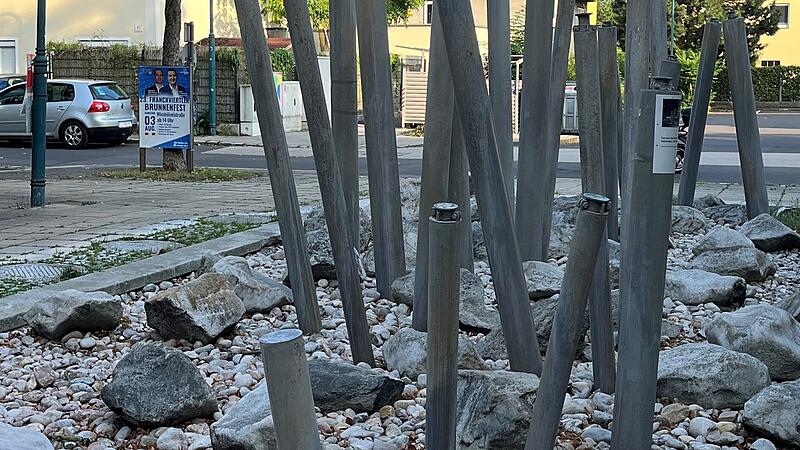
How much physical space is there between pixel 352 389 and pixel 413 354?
482 mm

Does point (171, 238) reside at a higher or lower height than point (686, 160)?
lower

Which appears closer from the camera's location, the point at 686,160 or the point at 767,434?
the point at 767,434

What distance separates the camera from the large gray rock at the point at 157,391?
3588 mm

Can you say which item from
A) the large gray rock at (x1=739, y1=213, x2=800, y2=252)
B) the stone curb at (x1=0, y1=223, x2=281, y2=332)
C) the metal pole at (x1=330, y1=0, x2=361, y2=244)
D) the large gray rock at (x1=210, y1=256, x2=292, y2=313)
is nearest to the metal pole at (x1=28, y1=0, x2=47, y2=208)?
the stone curb at (x1=0, y1=223, x2=281, y2=332)

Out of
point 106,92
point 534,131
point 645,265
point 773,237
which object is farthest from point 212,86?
point 645,265

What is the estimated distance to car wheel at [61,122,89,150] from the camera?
2327cm

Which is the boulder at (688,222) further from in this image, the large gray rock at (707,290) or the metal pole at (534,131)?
the metal pole at (534,131)

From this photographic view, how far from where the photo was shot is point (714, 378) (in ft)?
11.8

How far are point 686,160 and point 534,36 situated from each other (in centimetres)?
278

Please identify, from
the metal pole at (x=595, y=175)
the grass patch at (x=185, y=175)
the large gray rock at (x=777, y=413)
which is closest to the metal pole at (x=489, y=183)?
the metal pole at (x=595, y=175)

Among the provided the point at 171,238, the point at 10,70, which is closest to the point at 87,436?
the point at 171,238

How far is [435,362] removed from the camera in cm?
285

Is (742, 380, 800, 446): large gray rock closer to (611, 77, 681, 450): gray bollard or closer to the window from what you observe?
(611, 77, 681, 450): gray bollard

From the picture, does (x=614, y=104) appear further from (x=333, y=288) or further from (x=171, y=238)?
(x=171, y=238)
